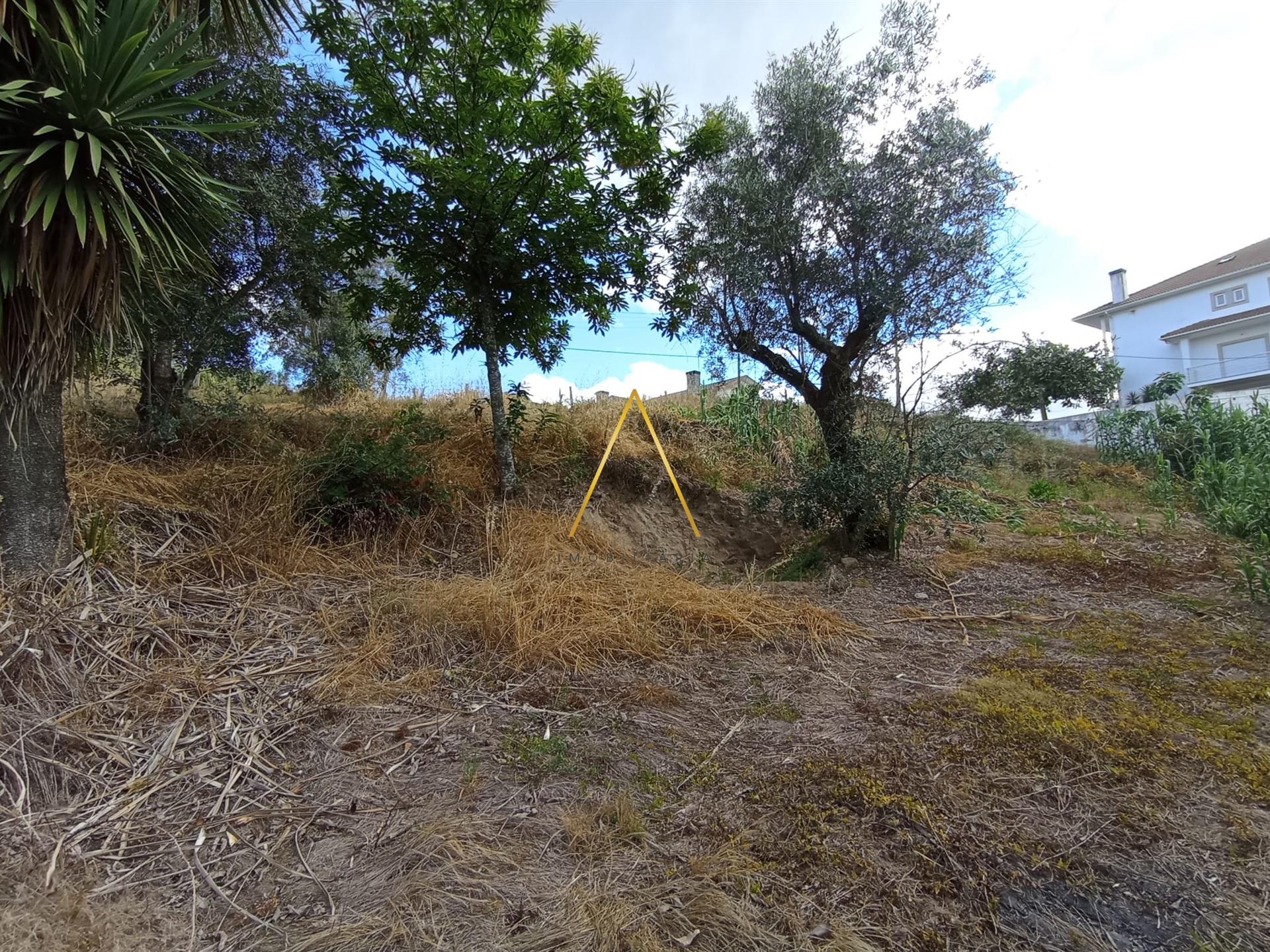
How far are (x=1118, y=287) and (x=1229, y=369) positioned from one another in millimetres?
5671

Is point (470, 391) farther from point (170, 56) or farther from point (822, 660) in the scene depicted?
point (822, 660)

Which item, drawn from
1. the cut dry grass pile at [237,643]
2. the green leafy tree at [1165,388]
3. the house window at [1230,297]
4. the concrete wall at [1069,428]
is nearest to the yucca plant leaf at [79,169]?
the cut dry grass pile at [237,643]

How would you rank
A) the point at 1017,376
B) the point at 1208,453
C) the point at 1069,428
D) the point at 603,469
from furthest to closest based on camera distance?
the point at 1069,428 < the point at 1208,453 < the point at 603,469 < the point at 1017,376

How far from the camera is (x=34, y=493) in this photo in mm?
3279

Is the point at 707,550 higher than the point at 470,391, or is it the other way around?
the point at 470,391

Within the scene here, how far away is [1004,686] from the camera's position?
283 centimetres

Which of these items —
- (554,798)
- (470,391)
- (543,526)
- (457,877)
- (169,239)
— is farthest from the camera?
(470,391)

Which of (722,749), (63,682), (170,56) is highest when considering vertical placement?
(170,56)

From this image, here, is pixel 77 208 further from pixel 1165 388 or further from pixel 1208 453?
pixel 1165 388

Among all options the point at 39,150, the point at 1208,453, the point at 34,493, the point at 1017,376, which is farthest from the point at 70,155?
the point at 1208,453

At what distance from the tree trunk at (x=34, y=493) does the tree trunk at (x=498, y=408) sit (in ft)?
10.1

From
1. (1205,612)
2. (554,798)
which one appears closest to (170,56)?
(554,798)

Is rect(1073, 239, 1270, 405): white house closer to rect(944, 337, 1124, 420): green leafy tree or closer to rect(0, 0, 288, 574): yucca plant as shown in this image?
rect(944, 337, 1124, 420): green leafy tree

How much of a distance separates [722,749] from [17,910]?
2339 mm
